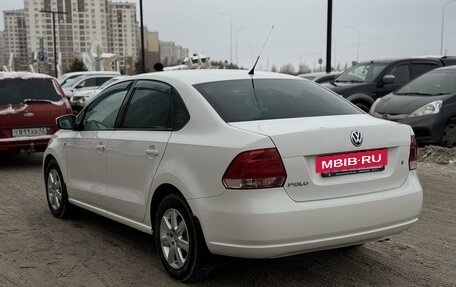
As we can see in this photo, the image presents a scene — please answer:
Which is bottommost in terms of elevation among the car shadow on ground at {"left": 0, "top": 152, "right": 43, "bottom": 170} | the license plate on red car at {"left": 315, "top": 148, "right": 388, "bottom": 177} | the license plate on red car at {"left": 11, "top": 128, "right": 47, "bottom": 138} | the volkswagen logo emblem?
the car shadow on ground at {"left": 0, "top": 152, "right": 43, "bottom": 170}

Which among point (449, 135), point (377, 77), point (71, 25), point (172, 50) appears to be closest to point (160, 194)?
point (449, 135)

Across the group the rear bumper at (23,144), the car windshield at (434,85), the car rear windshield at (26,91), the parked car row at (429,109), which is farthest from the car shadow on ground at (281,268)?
the car windshield at (434,85)

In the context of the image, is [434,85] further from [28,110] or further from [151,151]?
[151,151]

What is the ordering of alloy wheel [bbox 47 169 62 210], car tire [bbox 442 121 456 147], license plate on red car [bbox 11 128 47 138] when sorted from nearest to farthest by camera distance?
1. alloy wheel [bbox 47 169 62 210]
2. license plate on red car [bbox 11 128 47 138]
3. car tire [bbox 442 121 456 147]

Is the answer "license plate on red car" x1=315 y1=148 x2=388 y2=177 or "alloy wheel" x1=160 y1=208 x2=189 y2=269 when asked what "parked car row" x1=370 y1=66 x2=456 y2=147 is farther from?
"alloy wheel" x1=160 y1=208 x2=189 y2=269

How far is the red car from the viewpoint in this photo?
31.6ft

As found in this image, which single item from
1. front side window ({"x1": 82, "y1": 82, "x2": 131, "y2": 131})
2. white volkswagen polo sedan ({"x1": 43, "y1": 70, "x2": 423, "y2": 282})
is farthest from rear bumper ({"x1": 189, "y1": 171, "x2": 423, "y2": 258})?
front side window ({"x1": 82, "y1": 82, "x2": 131, "y2": 131})

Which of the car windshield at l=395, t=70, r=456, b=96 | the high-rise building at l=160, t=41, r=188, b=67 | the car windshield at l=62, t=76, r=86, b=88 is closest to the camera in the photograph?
the car windshield at l=395, t=70, r=456, b=96

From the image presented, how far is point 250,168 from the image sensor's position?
351 cm

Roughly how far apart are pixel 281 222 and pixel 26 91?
7.88m

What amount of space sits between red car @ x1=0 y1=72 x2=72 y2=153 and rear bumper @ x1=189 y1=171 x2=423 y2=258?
6.86m

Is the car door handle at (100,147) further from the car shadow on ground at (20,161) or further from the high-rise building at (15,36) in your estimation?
the high-rise building at (15,36)

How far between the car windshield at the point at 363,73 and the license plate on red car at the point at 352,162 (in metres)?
9.72

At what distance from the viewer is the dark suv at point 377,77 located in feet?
42.1
